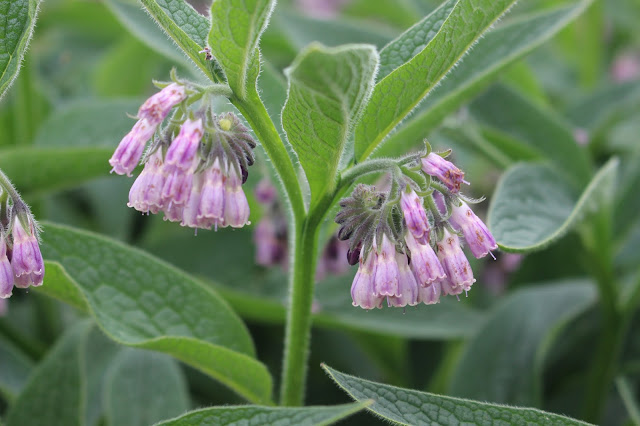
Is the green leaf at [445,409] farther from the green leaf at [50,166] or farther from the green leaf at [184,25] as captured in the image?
the green leaf at [50,166]

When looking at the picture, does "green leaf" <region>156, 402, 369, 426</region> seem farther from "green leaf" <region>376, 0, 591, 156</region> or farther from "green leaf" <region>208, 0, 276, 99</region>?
"green leaf" <region>376, 0, 591, 156</region>

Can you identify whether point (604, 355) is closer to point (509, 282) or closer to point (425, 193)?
point (509, 282)

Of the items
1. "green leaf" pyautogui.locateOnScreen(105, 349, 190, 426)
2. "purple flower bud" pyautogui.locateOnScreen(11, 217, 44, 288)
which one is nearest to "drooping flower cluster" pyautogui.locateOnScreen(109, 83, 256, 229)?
"purple flower bud" pyautogui.locateOnScreen(11, 217, 44, 288)

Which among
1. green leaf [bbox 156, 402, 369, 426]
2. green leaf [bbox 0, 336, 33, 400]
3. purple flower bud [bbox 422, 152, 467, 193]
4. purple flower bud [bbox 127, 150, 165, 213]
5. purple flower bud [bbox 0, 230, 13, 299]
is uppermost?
purple flower bud [bbox 422, 152, 467, 193]

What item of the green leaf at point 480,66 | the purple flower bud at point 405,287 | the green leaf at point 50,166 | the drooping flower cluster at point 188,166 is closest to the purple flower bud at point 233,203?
the drooping flower cluster at point 188,166

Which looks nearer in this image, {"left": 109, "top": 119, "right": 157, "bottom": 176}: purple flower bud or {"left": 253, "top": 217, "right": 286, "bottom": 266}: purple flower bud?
{"left": 109, "top": 119, "right": 157, "bottom": 176}: purple flower bud

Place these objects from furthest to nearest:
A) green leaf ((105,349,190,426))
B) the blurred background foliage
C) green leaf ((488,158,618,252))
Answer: the blurred background foliage < green leaf ((105,349,190,426)) < green leaf ((488,158,618,252))

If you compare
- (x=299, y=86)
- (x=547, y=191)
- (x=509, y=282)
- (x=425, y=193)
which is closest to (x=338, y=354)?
(x=509, y=282)
